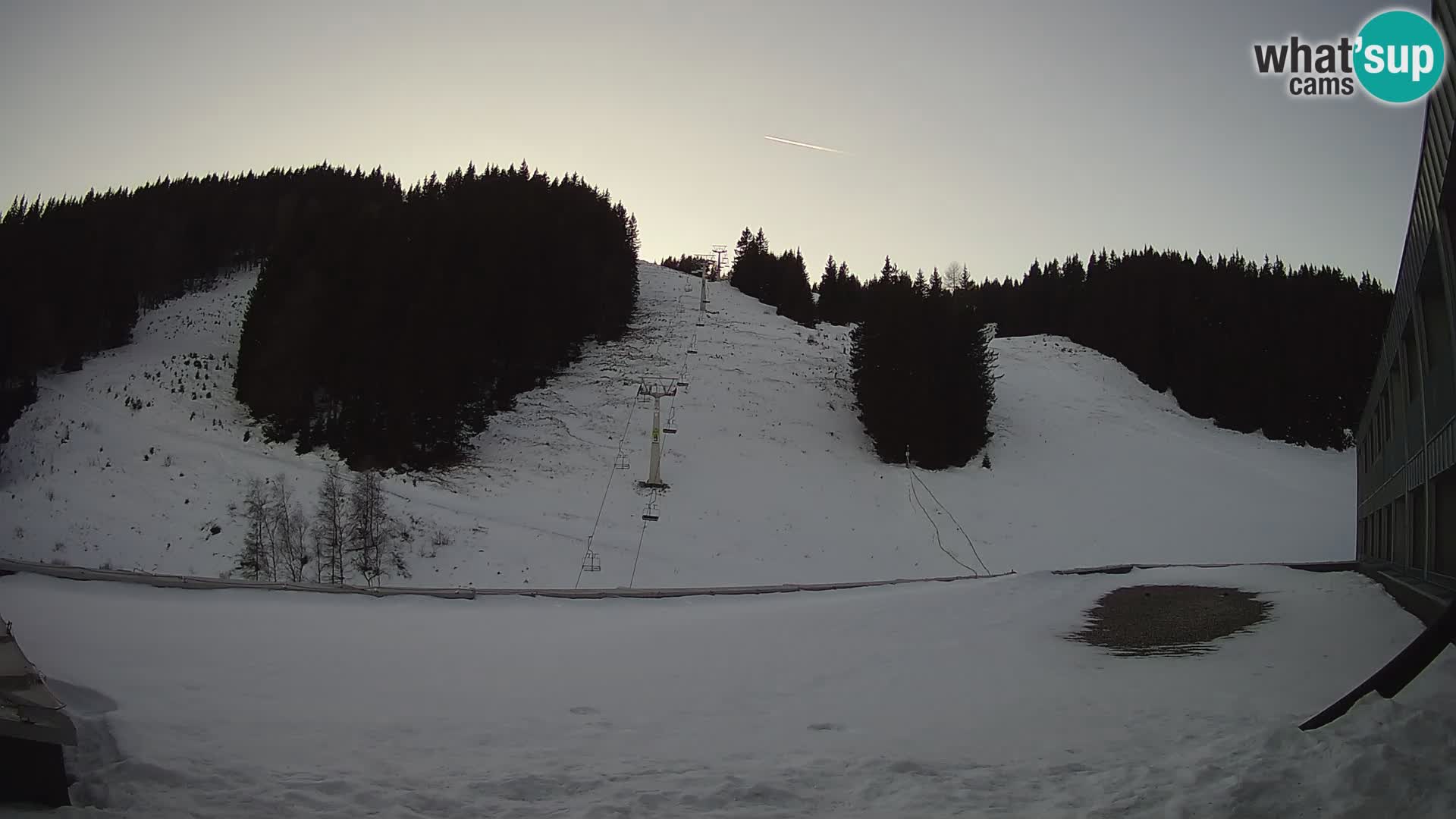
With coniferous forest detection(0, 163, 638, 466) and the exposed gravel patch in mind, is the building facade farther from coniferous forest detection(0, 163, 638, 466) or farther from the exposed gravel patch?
coniferous forest detection(0, 163, 638, 466)

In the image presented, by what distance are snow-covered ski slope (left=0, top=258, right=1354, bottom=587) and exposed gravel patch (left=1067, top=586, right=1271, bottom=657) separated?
12.1 m

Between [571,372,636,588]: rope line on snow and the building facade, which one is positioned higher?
the building facade

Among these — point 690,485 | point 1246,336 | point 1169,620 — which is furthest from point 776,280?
point 1169,620

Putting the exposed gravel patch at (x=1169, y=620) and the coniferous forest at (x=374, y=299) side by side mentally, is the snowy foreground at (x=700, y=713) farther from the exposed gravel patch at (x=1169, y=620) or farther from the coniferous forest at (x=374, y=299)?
the coniferous forest at (x=374, y=299)

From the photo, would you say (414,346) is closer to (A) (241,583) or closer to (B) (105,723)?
(A) (241,583)

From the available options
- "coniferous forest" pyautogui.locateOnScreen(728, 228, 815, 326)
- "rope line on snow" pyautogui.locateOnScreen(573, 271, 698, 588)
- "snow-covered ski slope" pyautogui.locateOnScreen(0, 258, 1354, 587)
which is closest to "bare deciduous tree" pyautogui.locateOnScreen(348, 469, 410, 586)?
"snow-covered ski slope" pyautogui.locateOnScreen(0, 258, 1354, 587)

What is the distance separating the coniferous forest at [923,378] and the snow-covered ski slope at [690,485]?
1235 mm

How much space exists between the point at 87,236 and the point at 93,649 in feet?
178

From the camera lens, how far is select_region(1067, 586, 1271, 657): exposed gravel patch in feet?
33.9

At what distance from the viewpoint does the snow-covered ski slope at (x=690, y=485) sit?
24688 millimetres

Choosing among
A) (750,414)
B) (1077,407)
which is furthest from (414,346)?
(1077,407)

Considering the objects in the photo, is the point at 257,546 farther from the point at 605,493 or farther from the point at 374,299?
the point at 374,299

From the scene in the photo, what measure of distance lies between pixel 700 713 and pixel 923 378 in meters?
32.2

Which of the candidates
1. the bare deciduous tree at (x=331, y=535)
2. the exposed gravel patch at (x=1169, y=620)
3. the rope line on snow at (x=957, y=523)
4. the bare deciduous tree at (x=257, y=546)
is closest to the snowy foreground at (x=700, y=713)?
the exposed gravel patch at (x=1169, y=620)
